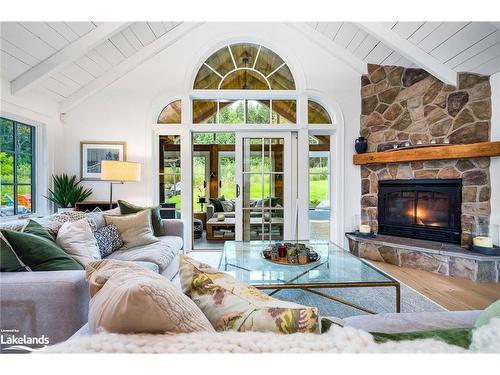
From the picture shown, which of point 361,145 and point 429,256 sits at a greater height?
point 361,145

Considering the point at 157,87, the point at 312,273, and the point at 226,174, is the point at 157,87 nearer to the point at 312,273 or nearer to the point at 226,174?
the point at 226,174

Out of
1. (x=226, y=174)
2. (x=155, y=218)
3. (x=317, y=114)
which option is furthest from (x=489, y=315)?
(x=226, y=174)

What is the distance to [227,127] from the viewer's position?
384cm

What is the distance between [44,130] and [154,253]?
8.63 feet

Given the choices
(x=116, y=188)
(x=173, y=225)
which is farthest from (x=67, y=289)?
(x=116, y=188)

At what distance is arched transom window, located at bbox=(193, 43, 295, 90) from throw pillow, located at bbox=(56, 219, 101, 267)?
8.80 ft

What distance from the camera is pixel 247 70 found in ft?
12.9

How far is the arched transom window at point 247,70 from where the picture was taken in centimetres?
390

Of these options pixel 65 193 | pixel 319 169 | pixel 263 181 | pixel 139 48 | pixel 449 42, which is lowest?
pixel 65 193

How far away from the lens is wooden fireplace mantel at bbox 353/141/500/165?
2.80 meters

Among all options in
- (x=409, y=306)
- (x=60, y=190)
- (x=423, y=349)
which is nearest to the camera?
(x=423, y=349)

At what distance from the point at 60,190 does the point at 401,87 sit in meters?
4.77
